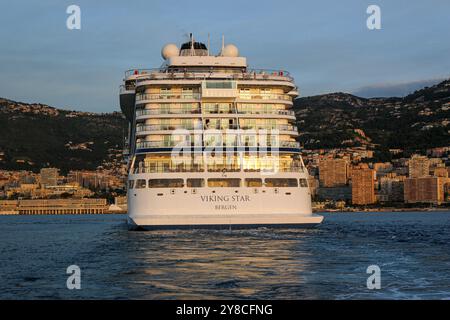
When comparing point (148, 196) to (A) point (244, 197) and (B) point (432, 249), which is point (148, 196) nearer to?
(A) point (244, 197)

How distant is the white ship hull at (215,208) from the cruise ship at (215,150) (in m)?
0.05

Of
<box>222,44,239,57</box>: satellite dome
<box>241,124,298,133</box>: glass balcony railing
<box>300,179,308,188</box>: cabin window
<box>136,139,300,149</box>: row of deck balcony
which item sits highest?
<box>222,44,239,57</box>: satellite dome

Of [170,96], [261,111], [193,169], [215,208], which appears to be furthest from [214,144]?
[170,96]

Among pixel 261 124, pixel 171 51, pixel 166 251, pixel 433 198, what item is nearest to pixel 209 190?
pixel 261 124

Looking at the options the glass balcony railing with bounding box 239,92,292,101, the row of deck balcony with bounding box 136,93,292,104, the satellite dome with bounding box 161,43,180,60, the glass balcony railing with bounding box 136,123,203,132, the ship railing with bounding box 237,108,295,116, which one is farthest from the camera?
the satellite dome with bounding box 161,43,180,60

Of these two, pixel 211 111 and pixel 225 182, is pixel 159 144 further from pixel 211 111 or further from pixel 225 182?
pixel 225 182

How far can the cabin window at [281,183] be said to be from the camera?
3906cm

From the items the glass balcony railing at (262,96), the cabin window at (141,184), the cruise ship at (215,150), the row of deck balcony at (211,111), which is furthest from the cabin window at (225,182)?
the glass balcony railing at (262,96)

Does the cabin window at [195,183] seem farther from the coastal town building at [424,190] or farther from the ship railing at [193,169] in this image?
the coastal town building at [424,190]

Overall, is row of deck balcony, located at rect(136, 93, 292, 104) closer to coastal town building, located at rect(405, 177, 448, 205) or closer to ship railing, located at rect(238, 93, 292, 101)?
ship railing, located at rect(238, 93, 292, 101)

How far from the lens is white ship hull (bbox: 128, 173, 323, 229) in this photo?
37.3 metres

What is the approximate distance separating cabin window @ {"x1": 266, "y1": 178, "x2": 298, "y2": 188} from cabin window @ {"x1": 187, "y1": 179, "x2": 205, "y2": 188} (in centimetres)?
325

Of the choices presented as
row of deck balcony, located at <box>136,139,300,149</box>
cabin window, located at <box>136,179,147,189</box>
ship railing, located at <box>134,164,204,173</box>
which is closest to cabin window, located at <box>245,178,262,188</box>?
ship railing, located at <box>134,164,204,173</box>

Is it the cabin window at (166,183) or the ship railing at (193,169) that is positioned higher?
the ship railing at (193,169)
